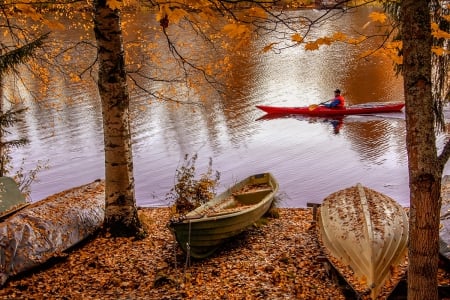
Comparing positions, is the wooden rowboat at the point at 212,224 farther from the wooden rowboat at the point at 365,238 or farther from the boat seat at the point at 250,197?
the wooden rowboat at the point at 365,238

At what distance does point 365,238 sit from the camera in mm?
6547

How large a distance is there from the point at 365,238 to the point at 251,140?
39.8 ft

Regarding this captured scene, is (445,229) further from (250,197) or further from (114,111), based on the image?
(114,111)

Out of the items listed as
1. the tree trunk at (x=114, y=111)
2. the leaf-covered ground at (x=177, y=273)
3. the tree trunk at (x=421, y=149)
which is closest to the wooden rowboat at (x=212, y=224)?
the leaf-covered ground at (x=177, y=273)

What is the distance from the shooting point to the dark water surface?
1456 centimetres

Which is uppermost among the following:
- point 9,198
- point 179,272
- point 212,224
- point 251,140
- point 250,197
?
point 9,198

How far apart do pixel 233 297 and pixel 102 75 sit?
3.78 metres

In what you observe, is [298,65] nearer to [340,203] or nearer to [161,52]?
[161,52]

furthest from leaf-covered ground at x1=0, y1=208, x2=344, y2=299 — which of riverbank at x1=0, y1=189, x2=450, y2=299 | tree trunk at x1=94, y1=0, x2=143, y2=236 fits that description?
tree trunk at x1=94, y1=0, x2=143, y2=236

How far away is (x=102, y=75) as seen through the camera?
288 inches

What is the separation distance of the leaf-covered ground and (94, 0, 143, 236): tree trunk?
2.33 feet

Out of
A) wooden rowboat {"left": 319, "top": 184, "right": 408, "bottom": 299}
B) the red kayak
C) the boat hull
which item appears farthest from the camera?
the red kayak

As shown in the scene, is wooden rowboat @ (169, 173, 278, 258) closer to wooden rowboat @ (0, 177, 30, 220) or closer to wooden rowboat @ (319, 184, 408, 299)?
wooden rowboat @ (319, 184, 408, 299)

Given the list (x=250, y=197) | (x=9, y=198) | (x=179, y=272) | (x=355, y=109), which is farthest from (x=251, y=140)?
(x=179, y=272)
